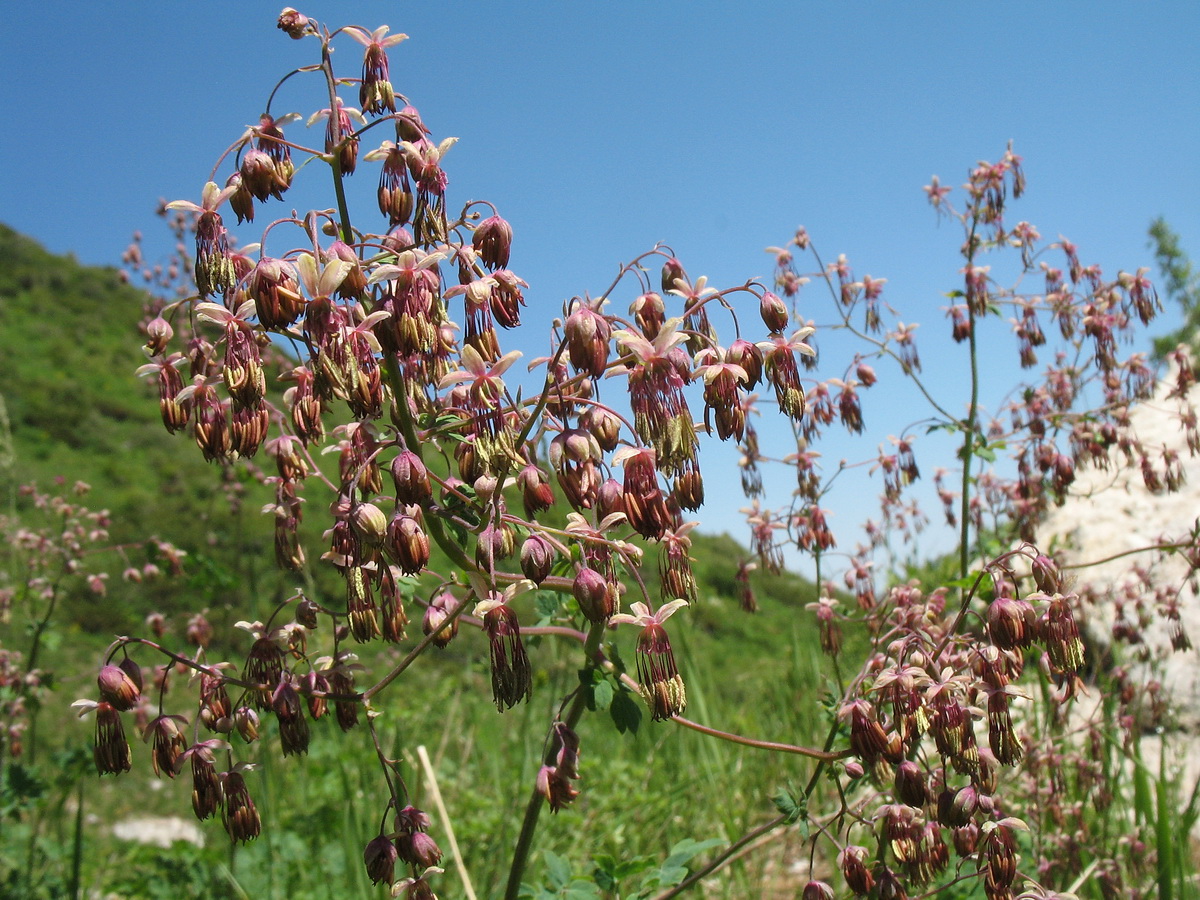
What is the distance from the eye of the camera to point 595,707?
1798mm

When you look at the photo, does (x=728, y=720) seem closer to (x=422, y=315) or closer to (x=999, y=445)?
(x=999, y=445)

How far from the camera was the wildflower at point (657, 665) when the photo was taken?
1.72 m

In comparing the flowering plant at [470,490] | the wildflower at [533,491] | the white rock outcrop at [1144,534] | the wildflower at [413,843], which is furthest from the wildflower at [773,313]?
the white rock outcrop at [1144,534]

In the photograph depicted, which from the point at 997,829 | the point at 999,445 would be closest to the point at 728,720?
the point at 999,445

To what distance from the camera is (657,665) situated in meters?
1.77

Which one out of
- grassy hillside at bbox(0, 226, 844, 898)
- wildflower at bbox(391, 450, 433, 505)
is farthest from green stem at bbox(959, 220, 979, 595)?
wildflower at bbox(391, 450, 433, 505)

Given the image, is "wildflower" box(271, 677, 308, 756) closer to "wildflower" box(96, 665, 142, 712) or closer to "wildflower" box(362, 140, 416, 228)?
"wildflower" box(96, 665, 142, 712)

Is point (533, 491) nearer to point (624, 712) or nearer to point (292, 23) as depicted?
point (624, 712)

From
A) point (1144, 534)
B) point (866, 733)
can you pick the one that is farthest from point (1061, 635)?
point (1144, 534)

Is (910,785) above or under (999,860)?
above

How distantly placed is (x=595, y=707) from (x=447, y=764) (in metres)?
4.72

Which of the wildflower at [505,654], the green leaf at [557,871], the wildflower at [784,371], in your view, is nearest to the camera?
the wildflower at [505,654]

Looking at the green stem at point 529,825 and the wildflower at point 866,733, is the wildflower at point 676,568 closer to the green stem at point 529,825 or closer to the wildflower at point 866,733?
the green stem at point 529,825

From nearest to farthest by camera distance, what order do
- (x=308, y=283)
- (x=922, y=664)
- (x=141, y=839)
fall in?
(x=308, y=283) < (x=922, y=664) < (x=141, y=839)
